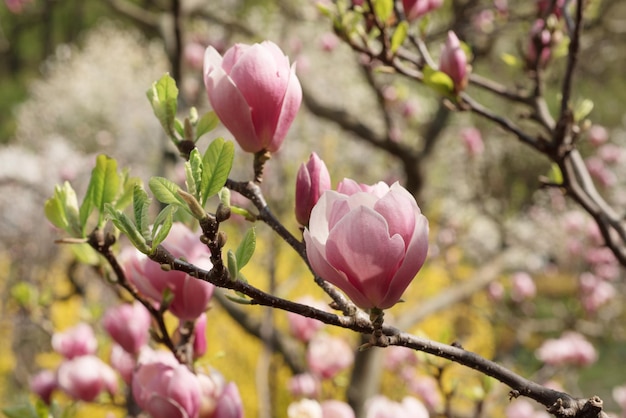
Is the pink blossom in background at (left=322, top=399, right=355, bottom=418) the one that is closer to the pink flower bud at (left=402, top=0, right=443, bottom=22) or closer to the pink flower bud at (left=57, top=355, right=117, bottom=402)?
the pink flower bud at (left=57, top=355, right=117, bottom=402)

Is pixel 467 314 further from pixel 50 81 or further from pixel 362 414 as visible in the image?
pixel 50 81

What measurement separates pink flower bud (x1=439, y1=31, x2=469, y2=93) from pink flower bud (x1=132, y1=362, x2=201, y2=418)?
1.73 feet

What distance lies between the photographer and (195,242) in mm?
583

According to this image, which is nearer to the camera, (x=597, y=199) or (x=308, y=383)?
(x=597, y=199)

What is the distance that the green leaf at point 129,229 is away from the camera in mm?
392

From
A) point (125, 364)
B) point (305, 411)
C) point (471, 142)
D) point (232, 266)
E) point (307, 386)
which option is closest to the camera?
point (232, 266)

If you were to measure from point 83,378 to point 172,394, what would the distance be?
0.40 m

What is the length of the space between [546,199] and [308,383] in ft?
18.3

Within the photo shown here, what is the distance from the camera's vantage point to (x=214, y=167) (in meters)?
0.41

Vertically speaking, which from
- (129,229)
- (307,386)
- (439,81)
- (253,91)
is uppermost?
(439,81)

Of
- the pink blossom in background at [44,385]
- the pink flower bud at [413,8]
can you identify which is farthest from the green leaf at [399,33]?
the pink blossom in background at [44,385]

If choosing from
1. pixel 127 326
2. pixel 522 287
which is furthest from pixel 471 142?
pixel 127 326

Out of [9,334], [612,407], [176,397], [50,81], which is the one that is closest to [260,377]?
[176,397]

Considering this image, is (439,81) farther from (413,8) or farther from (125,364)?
(125,364)
